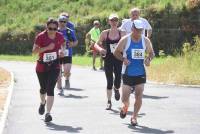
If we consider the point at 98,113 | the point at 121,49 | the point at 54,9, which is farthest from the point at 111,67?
the point at 54,9

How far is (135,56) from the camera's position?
11.8m

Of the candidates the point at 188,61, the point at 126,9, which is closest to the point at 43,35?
the point at 188,61

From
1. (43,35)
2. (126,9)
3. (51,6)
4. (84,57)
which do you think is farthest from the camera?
(51,6)

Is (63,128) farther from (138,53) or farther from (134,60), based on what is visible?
(138,53)

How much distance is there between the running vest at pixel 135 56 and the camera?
11.8 m

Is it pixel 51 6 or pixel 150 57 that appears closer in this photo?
pixel 150 57

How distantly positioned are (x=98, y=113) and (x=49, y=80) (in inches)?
58.3

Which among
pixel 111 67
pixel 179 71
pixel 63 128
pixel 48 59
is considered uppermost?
pixel 48 59

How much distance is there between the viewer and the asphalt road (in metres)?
11.6

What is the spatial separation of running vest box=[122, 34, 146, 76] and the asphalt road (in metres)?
0.94

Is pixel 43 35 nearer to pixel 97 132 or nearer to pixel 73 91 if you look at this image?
pixel 97 132

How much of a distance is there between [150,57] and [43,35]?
6.57ft

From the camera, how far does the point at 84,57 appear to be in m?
33.8

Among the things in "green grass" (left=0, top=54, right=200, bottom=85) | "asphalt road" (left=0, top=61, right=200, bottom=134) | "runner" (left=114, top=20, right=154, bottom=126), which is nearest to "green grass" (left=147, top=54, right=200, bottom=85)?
"green grass" (left=0, top=54, right=200, bottom=85)
